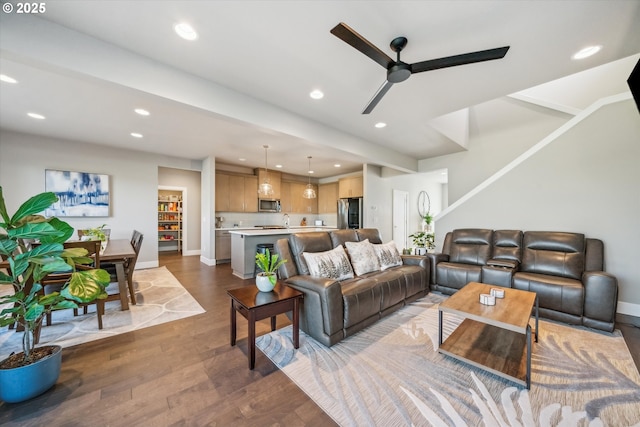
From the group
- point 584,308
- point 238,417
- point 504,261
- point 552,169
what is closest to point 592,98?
point 552,169

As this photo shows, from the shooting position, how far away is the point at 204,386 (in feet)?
5.63

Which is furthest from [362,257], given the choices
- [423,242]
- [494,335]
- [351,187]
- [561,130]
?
[351,187]

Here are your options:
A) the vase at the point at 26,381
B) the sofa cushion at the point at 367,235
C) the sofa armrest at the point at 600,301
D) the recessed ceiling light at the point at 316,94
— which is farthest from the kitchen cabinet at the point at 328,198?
the vase at the point at 26,381

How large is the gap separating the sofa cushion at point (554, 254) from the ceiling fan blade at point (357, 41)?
3.21 metres

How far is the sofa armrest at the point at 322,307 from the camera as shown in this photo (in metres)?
2.15

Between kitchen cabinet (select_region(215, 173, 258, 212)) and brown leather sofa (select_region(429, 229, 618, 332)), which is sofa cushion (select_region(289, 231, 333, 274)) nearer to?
brown leather sofa (select_region(429, 229, 618, 332))

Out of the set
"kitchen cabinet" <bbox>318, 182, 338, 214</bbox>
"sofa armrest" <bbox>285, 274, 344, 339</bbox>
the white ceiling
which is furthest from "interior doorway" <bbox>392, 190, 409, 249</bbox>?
"sofa armrest" <bbox>285, 274, 344, 339</bbox>

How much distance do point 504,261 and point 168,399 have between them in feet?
13.1

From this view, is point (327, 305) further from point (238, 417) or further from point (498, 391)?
point (498, 391)

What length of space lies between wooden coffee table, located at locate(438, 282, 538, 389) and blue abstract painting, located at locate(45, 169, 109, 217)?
6252 millimetres

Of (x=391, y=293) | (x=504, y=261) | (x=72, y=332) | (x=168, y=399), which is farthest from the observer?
(x=504, y=261)

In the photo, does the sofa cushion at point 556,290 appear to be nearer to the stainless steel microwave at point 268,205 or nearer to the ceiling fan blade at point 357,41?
the ceiling fan blade at point 357,41

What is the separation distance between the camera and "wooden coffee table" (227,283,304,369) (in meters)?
1.88

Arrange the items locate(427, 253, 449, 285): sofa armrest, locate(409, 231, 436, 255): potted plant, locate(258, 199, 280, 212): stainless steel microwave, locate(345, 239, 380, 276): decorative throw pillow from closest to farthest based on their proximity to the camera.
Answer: locate(345, 239, 380, 276): decorative throw pillow
locate(427, 253, 449, 285): sofa armrest
locate(409, 231, 436, 255): potted plant
locate(258, 199, 280, 212): stainless steel microwave
